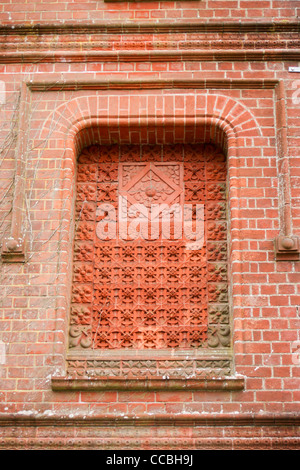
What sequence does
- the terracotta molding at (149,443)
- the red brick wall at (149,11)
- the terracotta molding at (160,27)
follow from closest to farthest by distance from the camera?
the terracotta molding at (149,443) < the terracotta molding at (160,27) < the red brick wall at (149,11)

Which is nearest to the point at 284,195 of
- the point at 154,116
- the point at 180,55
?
the point at 154,116

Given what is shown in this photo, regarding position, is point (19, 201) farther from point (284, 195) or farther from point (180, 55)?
point (284, 195)

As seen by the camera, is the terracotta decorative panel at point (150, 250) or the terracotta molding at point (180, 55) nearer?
the terracotta decorative panel at point (150, 250)

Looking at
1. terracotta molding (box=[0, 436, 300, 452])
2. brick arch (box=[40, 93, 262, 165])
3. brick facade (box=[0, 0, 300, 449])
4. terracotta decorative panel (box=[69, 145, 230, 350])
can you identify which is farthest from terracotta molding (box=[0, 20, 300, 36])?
terracotta molding (box=[0, 436, 300, 452])

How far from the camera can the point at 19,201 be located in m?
8.79

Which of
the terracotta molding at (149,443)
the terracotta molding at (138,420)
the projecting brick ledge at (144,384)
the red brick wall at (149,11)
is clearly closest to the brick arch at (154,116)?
the red brick wall at (149,11)

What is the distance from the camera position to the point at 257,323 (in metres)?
8.27

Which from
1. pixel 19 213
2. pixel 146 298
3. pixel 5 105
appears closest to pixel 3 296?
pixel 19 213

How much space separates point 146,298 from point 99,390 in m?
1.20

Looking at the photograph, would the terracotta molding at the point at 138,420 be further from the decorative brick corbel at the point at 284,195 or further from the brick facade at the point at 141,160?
the decorative brick corbel at the point at 284,195

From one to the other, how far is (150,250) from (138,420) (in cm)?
198

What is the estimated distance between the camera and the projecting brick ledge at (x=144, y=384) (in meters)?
8.02

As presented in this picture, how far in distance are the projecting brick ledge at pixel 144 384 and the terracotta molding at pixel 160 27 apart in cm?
422
